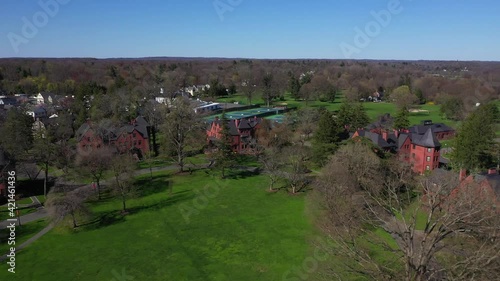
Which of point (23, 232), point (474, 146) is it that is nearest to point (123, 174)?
point (23, 232)

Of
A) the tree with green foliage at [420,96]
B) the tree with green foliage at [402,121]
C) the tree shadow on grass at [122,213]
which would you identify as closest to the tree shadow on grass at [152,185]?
the tree shadow on grass at [122,213]

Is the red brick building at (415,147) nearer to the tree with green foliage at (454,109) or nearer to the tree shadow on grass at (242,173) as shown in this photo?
the tree shadow on grass at (242,173)

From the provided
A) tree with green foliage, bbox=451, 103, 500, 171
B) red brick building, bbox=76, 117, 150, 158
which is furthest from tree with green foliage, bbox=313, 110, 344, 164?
red brick building, bbox=76, 117, 150, 158

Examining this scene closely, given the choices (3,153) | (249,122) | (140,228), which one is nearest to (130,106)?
(249,122)

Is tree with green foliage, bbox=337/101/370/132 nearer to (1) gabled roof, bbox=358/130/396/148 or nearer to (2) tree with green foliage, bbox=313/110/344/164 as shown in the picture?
(1) gabled roof, bbox=358/130/396/148

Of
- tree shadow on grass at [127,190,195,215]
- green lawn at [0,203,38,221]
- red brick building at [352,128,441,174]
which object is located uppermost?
red brick building at [352,128,441,174]

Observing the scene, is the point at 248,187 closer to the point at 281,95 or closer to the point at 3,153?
the point at 3,153
